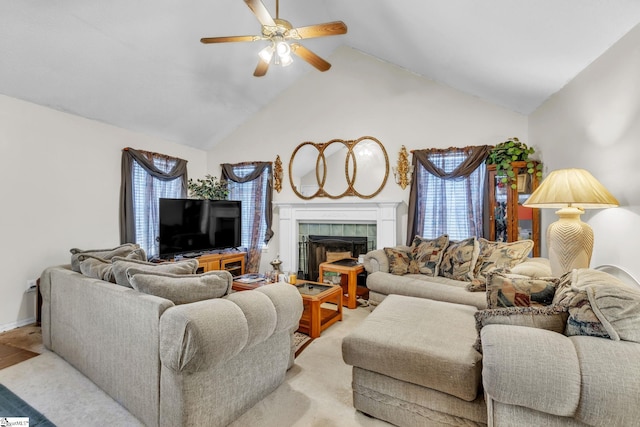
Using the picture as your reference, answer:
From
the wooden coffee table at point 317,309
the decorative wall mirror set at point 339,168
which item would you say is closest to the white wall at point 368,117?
the decorative wall mirror set at point 339,168

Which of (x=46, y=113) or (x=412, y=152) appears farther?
(x=412, y=152)

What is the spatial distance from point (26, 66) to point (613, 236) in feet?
17.2

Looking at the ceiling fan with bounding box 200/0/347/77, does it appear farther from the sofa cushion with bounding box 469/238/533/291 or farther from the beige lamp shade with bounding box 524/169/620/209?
the sofa cushion with bounding box 469/238/533/291

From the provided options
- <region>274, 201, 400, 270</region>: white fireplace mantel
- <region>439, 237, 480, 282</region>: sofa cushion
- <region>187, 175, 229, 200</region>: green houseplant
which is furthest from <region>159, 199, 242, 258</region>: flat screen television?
<region>439, 237, 480, 282</region>: sofa cushion

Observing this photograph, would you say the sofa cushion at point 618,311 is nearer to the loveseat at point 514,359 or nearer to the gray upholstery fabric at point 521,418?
the loveseat at point 514,359

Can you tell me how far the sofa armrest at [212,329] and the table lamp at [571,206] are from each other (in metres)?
2.13

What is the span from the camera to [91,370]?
2105mm

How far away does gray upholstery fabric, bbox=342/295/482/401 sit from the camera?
1501 mm

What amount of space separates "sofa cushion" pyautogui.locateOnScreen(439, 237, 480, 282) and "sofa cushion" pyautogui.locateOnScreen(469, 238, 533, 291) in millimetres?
66

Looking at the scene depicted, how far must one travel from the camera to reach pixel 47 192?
3.43m

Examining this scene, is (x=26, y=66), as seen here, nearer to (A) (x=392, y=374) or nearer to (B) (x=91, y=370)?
(B) (x=91, y=370)

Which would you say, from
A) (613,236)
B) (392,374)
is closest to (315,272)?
(392,374)

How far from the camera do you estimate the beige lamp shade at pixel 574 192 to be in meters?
1.98

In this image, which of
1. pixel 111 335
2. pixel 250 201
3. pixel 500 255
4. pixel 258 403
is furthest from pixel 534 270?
pixel 250 201
